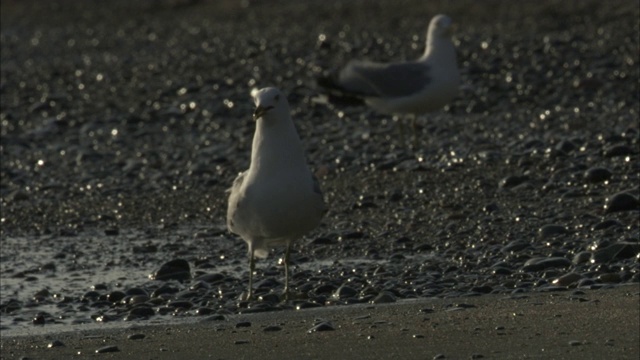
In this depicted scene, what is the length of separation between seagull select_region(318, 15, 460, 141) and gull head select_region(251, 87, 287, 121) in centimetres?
534

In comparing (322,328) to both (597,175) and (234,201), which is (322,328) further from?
(597,175)

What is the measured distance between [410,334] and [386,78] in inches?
285

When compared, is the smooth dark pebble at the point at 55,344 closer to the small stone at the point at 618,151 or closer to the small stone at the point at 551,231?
the small stone at the point at 551,231

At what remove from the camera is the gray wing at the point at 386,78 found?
12867mm

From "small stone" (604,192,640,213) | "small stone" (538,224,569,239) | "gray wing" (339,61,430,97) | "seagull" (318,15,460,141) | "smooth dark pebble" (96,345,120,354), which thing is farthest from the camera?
"gray wing" (339,61,430,97)

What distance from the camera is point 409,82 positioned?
1290cm

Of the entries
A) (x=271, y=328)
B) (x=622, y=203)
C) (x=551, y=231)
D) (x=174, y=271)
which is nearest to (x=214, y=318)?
(x=271, y=328)

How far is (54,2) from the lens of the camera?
33.5 metres

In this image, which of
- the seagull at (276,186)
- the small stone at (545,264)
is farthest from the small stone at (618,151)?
the seagull at (276,186)

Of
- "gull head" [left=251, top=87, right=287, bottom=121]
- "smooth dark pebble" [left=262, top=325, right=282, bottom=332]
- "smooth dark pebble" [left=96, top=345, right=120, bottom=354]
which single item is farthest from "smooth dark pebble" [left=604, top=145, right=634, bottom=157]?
"smooth dark pebble" [left=96, top=345, right=120, bottom=354]

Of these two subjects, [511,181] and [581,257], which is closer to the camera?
[581,257]

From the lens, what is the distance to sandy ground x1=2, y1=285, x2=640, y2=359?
5.61 m

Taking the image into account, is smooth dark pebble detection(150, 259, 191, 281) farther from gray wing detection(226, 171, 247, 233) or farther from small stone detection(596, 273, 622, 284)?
small stone detection(596, 273, 622, 284)

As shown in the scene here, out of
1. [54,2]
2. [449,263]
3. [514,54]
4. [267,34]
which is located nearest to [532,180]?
[449,263]
